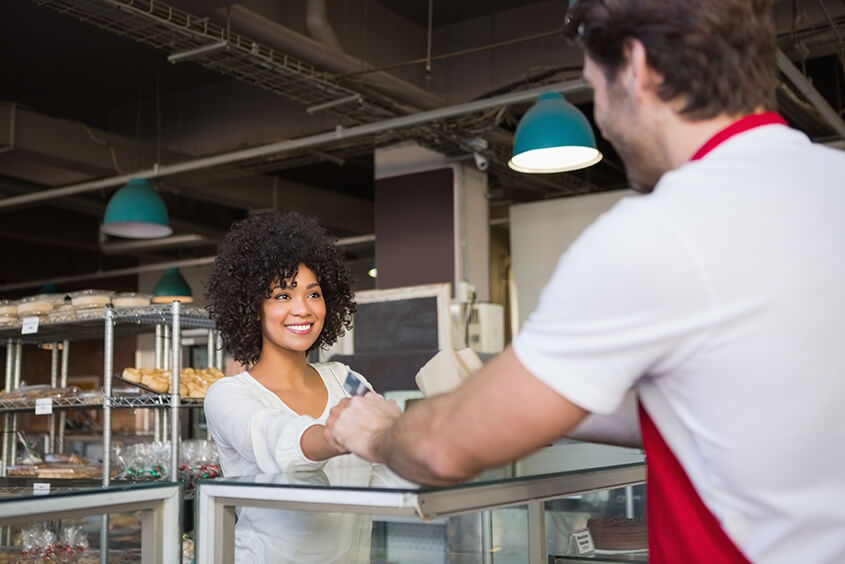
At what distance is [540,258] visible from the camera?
7.07 meters

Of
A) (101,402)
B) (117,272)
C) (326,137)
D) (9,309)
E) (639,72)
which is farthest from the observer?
(117,272)

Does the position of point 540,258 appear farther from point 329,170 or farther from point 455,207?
point 329,170

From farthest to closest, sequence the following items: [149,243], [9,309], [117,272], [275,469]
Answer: [117,272]
[149,243]
[9,309]
[275,469]

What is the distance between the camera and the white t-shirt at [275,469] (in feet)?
4.84

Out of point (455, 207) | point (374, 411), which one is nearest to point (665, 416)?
point (374, 411)

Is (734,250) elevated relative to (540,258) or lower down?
lower down

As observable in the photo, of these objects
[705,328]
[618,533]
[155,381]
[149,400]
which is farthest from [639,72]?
A: [155,381]

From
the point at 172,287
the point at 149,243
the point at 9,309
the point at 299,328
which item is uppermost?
the point at 149,243

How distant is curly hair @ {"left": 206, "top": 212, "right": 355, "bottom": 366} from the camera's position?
2.33 meters

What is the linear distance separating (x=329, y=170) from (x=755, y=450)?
8768 millimetres

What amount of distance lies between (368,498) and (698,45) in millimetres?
628

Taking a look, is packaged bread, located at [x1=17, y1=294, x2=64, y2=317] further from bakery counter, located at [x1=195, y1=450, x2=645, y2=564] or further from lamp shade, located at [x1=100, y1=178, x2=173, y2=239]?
bakery counter, located at [x1=195, y1=450, x2=645, y2=564]

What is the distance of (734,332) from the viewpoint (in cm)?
83

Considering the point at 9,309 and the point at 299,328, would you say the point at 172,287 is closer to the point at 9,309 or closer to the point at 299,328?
the point at 9,309
